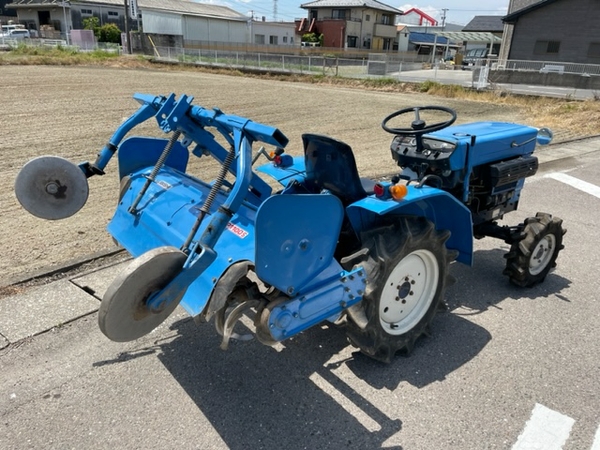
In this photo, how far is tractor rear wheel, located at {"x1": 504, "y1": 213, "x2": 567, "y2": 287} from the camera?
11.6 feet

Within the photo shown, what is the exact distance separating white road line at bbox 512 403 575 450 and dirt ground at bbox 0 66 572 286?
337 centimetres

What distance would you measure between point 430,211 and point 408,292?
53cm

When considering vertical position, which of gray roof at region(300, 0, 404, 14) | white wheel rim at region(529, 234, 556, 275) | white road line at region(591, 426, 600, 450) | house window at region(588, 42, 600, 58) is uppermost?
gray roof at region(300, 0, 404, 14)

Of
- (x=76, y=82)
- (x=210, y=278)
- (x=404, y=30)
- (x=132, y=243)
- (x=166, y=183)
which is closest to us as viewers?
(x=210, y=278)

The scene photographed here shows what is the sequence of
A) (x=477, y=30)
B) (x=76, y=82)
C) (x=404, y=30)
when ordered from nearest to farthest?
(x=76, y=82)
(x=477, y=30)
(x=404, y=30)

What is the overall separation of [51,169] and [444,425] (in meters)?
2.71

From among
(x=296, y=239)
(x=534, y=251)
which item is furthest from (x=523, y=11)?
(x=296, y=239)

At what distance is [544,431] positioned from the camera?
233cm

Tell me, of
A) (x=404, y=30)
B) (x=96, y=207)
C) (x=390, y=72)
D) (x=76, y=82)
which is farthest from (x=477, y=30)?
(x=96, y=207)

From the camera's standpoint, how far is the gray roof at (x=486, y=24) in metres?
47.4

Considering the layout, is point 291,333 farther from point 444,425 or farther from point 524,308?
point 524,308

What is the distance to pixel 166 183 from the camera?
124 inches

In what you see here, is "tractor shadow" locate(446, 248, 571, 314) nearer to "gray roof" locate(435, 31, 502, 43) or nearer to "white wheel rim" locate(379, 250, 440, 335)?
"white wheel rim" locate(379, 250, 440, 335)

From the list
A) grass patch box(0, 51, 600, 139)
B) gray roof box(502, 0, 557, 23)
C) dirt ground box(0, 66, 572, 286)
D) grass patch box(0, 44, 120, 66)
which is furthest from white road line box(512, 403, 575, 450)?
gray roof box(502, 0, 557, 23)
